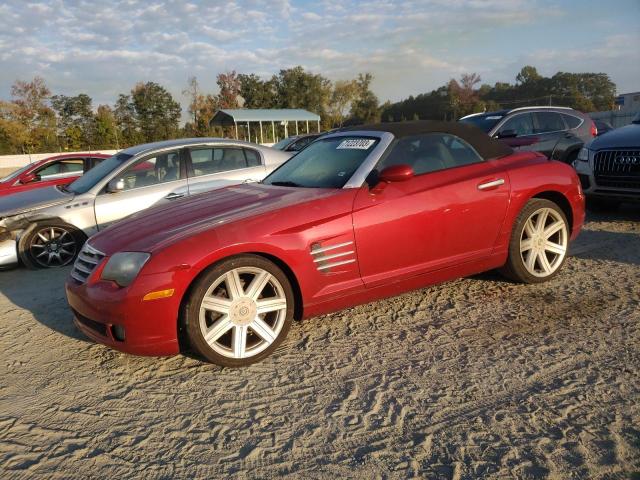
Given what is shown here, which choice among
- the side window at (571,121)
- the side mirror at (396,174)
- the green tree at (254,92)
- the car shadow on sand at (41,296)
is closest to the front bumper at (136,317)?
the car shadow on sand at (41,296)

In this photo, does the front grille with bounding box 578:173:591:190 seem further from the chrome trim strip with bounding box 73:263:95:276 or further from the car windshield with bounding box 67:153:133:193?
the chrome trim strip with bounding box 73:263:95:276

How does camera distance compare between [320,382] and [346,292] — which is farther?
[346,292]

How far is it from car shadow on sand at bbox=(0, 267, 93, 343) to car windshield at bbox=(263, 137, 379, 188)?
2.11m

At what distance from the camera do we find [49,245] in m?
6.18

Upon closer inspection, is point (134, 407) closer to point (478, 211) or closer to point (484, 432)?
point (484, 432)

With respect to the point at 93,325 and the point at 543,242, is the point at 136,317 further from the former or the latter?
the point at 543,242

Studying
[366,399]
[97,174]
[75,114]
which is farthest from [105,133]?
[366,399]

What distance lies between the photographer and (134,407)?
113 inches

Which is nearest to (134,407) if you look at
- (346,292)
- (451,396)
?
(346,292)

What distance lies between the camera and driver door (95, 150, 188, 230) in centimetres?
629

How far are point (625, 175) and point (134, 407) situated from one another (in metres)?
6.43

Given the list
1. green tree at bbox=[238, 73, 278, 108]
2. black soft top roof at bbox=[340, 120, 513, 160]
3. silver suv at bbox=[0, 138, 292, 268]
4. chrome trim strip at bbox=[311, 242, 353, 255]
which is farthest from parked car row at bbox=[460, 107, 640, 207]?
green tree at bbox=[238, 73, 278, 108]

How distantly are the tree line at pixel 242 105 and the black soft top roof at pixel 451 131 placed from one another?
1306 inches

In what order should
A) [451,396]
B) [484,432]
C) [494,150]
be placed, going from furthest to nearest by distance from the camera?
[494,150] → [451,396] → [484,432]
